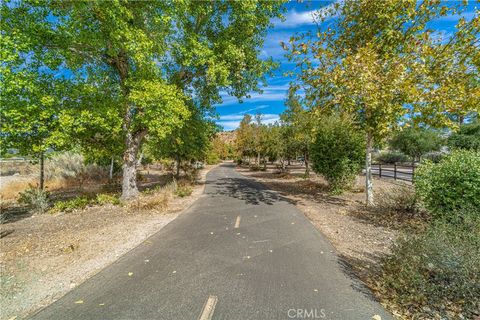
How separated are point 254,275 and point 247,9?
33.8 ft

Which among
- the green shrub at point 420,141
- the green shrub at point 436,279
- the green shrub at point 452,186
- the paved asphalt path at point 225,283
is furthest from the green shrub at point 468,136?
the paved asphalt path at point 225,283

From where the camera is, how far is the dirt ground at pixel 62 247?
11.6 feet

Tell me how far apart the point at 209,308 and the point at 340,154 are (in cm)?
1120

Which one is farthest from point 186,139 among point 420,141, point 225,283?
point 420,141

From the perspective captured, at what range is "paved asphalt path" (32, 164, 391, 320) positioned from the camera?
3.04 meters

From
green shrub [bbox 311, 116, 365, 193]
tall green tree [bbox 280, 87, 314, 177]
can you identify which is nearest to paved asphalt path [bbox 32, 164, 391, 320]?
green shrub [bbox 311, 116, 365, 193]

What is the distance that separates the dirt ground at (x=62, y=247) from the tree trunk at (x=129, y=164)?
1.30 metres

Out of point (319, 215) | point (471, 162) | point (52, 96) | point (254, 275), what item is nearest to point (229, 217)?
point (319, 215)

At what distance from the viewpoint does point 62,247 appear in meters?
5.37

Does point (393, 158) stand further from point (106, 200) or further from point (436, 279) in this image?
point (106, 200)

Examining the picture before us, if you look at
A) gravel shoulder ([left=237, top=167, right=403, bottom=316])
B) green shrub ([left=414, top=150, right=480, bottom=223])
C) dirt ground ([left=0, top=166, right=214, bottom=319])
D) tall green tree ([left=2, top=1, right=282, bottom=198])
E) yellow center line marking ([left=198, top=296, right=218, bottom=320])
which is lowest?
dirt ground ([left=0, top=166, right=214, bottom=319])

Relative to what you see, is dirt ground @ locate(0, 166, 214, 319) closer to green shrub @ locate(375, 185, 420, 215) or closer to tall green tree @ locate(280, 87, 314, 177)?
green shrub @ locate(375, 185, 420, 215)

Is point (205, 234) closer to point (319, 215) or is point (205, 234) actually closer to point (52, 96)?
point (319, 215)

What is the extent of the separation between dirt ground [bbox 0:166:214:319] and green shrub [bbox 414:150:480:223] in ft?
25.4
